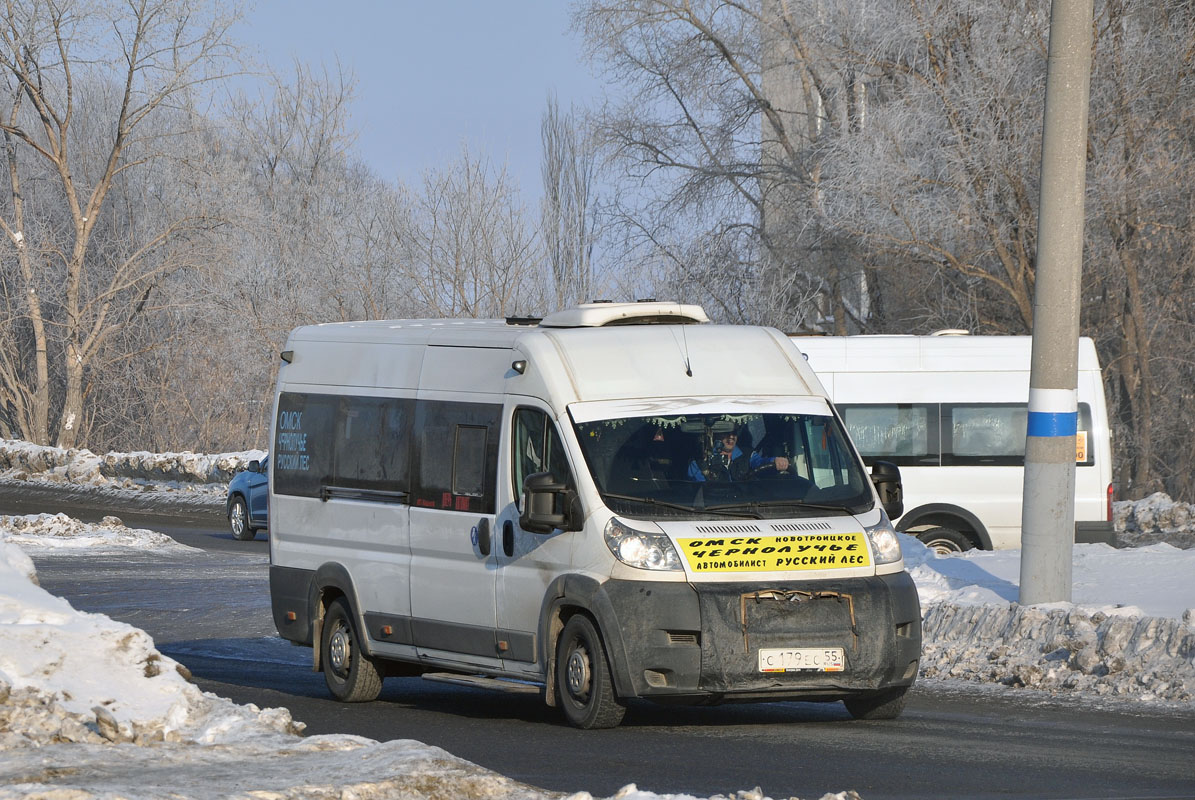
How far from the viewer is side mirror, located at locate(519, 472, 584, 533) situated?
933cm

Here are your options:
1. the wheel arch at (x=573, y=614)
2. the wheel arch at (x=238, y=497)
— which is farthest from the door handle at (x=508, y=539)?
the wheel arch at (x=238, y=497)

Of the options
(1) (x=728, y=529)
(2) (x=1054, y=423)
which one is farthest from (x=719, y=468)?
(2) (x=1054, y=423)

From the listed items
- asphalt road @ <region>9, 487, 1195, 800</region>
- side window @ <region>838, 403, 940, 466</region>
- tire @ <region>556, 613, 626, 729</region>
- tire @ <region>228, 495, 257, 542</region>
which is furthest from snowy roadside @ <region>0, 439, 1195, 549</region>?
tire @ <region>556, 613, 626, 729</region>

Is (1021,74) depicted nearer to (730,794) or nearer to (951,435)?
(951,435)

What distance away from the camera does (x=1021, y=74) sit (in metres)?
26.1

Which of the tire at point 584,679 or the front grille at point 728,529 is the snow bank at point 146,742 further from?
the front grille at point 728,529

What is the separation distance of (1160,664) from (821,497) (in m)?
2.68

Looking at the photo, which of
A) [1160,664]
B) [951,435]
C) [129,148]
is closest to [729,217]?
[951,435]

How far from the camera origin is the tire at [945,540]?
18578mm

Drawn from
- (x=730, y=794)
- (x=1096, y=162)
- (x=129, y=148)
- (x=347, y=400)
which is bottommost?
(x=730, y=794)

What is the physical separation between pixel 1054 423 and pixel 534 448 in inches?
182

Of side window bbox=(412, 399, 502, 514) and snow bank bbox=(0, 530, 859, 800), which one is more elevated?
side window bbox=(412, 399, 502, 514)

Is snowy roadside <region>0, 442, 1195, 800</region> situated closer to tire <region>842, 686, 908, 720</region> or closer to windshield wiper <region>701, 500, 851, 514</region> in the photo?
tire <region>842, 686, 908, 720</region>

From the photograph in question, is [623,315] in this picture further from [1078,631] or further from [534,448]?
[1078,631]
